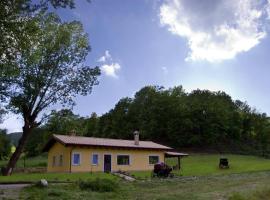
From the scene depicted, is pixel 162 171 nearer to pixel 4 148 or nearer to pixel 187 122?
pixel 187 122

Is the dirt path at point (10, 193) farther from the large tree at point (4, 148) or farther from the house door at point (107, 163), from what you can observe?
the large tree at point (4, 148)

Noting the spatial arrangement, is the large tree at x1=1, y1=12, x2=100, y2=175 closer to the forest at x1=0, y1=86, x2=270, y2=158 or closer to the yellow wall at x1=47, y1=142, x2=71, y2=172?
the yellow wall at x1=47, y1=142, x2=71, y2=172

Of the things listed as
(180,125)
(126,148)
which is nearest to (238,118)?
(180,125)

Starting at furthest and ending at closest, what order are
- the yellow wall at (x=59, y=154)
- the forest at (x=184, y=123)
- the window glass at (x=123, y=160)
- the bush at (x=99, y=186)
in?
1. the forest at (x=184, y=123)
2. the window glass at (x=123, y=160)
3. the yellow wall at (x=59, y=154)
4. the bush at (x=99, y=186)

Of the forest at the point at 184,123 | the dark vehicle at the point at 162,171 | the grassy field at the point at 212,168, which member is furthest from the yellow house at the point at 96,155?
the forest at the point at 184,123

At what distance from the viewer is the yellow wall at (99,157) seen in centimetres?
4176

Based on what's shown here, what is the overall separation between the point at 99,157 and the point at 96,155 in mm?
421

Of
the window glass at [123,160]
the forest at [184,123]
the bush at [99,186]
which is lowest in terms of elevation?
the bush at [99,186]

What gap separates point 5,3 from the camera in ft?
49.0

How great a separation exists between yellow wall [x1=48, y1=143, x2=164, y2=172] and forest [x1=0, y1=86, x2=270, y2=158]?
36012 millimetres

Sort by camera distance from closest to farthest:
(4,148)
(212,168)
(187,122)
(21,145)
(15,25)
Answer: (15,25) → (21,145) → (212,168) → (187,122) → (4,148)

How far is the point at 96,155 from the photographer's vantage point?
142 ft

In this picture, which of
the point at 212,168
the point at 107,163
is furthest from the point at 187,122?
the point at 107,163

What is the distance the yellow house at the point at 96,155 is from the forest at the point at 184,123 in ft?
117
